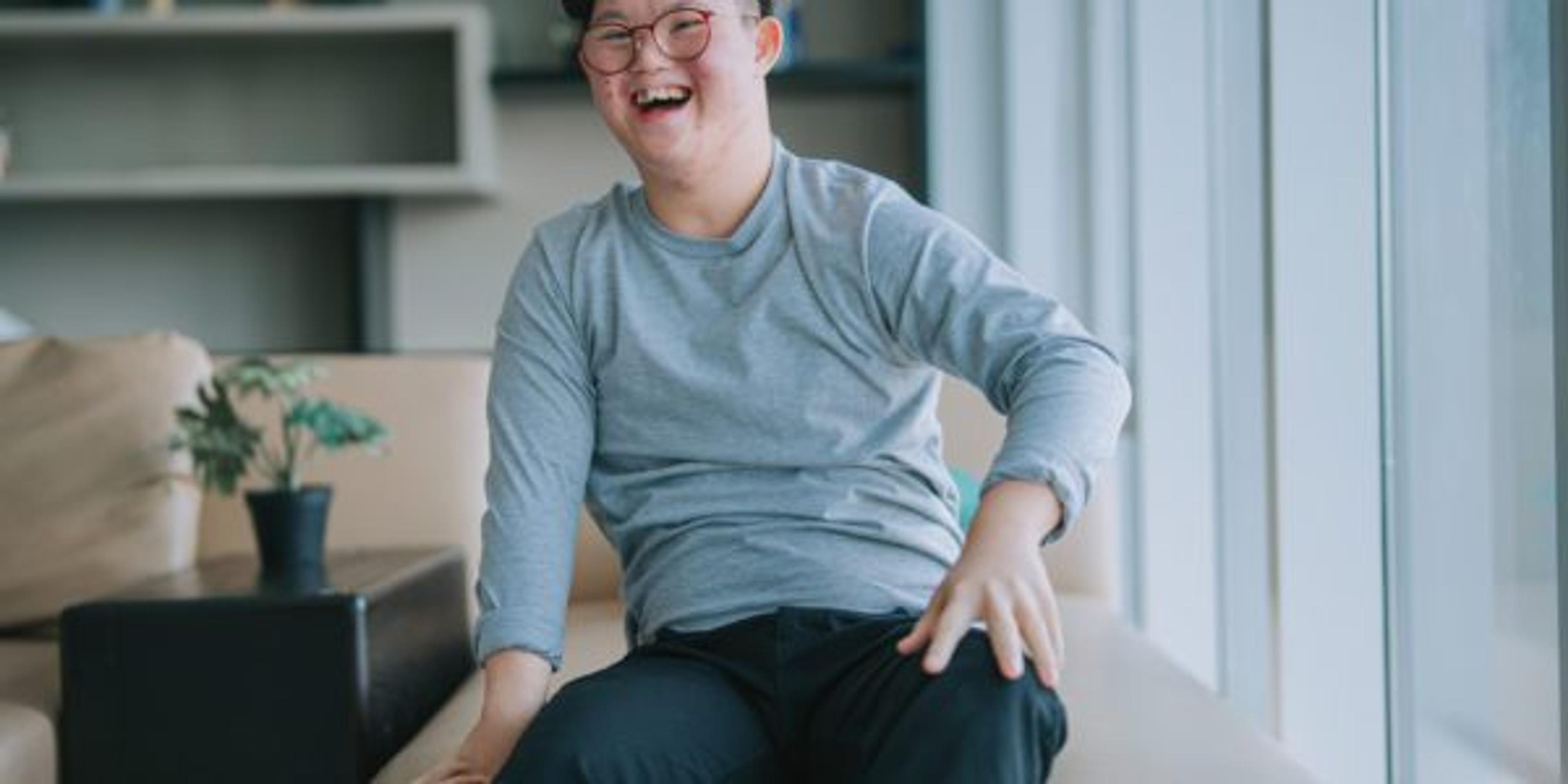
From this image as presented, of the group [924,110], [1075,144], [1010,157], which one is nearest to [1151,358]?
[1075,144]

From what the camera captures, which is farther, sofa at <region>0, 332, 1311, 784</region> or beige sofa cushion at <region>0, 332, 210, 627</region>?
beige sofa cushion at <region>0, 332, 210, 627</region>

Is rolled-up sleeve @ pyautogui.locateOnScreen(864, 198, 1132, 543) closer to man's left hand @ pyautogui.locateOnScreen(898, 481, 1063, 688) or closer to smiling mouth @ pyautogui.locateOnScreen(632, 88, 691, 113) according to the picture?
man's left hand @ pyautogui.locateOnScreen(898, 481, 1063, 688)

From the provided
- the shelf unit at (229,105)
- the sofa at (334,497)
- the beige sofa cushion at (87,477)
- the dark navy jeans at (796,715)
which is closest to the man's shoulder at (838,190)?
the dark navy jeans at (796,715)

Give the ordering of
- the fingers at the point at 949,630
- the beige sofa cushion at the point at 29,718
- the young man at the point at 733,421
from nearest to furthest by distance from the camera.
→ the fingers at the point at 949,630
the young man at the point at 733,421
the beige sofa cushion at the point at 29,718

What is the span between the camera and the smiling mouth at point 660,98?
4.86 feet

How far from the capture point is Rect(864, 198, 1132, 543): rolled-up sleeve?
123 centimetres

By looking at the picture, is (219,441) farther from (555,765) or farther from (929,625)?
(929,625)

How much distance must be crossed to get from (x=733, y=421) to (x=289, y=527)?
91 cm

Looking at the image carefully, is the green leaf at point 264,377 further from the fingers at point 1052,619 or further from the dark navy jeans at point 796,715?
the fingers at point 1052,619

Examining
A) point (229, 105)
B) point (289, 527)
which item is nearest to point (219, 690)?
point (289, 527)

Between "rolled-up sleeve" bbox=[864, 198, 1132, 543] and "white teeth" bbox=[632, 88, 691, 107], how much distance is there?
176 millimetres

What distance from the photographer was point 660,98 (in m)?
1.49

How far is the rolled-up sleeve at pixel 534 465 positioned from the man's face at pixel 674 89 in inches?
5.6

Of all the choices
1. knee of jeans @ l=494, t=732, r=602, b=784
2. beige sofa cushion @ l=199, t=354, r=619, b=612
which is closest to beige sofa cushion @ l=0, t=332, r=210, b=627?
beige sofa cushion @ l=199, t=354, r=619, b=612
